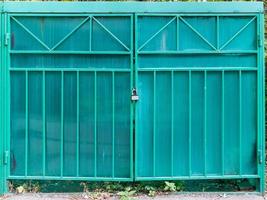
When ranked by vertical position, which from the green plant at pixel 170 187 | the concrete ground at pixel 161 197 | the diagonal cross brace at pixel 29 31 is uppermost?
the diagonal cross brace at pixel 29 31

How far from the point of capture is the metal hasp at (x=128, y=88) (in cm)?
Result: 484

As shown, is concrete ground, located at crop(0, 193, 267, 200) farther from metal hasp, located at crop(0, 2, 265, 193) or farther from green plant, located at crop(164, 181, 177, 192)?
metal hasp, located at crop(0, 2, 265, 193)

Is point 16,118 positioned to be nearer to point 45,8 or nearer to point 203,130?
point 45,8

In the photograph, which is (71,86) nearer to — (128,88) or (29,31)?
(128,88)

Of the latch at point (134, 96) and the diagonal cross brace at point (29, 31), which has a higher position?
the diagonal cross brace at point (29, 31)

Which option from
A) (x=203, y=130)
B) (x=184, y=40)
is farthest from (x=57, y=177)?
(x=184, y=40)

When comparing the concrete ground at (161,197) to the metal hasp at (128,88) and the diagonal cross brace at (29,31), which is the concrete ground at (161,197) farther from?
the diagonal cross brace at (29,31)

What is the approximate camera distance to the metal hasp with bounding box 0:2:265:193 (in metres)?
Result: 4.84

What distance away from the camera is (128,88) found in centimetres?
487

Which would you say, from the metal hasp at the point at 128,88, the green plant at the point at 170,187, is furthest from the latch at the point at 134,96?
the green plant at the point at 170,187

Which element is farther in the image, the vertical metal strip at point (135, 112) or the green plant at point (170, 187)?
the green plant at point (170, 187)

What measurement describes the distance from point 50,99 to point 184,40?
168cm

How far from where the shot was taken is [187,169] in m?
4.95

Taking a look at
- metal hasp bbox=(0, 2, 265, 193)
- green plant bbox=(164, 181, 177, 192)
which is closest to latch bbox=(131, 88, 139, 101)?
metal hasp bbox=(0, 2, 265, 193)
